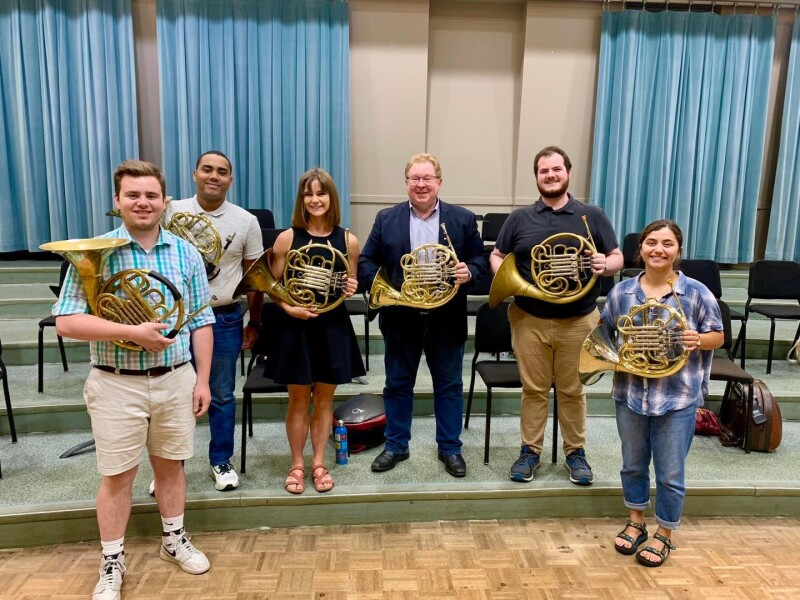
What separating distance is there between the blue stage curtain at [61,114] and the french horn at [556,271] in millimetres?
4399

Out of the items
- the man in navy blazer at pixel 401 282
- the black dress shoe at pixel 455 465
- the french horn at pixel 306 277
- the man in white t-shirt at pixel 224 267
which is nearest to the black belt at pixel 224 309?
the man in white t-shirt at pixel 224 267

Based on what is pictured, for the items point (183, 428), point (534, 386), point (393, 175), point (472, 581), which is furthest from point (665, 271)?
point (393, 175)

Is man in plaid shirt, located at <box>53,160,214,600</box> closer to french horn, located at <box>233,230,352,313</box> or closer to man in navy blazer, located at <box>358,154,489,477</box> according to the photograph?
french horn, located at <box>233,230,352,313</box>

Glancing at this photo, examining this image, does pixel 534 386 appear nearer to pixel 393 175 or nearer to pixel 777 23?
pixel 393 175

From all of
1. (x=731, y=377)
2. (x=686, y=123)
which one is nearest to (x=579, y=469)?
(x=731, y=377)

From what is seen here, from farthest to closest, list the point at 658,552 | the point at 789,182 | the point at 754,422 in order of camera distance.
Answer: the point at 789,182 < the point at 754,422 < the point at 658,552

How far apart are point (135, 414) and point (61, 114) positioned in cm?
446

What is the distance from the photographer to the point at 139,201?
2.00 meters

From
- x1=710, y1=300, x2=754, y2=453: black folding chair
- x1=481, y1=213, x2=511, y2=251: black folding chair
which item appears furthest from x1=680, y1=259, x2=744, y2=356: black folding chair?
x1=481, y1=213, x2=511, y2=251: black folding chair

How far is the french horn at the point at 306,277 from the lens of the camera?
2.56 meters

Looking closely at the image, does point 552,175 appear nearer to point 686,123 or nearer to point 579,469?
point 579,469

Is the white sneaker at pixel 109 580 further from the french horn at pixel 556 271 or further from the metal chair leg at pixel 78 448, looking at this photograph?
the french horn at pixel 556 271

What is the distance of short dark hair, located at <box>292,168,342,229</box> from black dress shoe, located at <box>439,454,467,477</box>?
4.57 feet

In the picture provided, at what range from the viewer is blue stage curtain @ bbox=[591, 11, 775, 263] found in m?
5.75
